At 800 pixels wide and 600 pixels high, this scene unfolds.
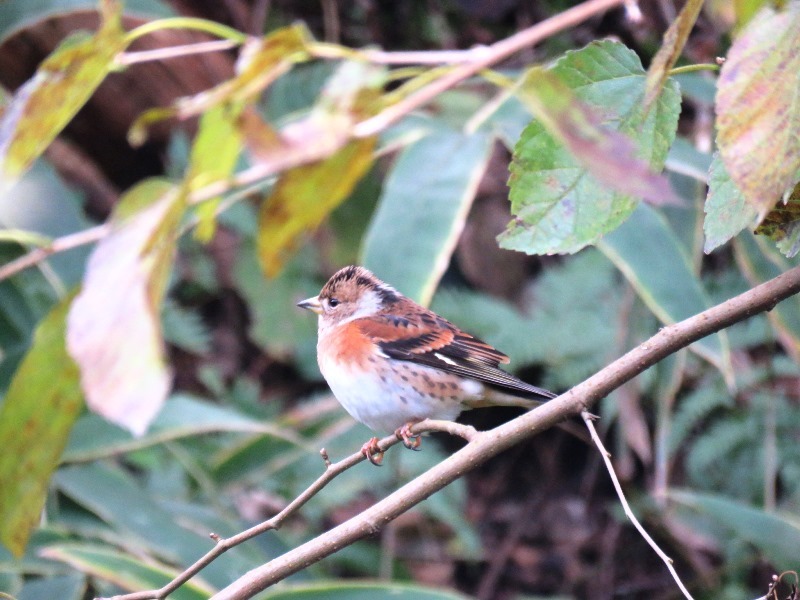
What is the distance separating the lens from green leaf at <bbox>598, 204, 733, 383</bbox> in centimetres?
290

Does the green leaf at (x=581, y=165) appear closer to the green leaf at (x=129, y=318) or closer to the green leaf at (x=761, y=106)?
the green leaf at (x=761, y=106)

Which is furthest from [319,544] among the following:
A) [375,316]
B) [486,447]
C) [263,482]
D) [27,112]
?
[263,482]

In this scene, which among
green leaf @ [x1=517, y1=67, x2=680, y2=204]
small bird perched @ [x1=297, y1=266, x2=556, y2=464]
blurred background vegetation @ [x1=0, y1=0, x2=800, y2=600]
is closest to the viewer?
green leaf @ [x1=517, y1=67, x2=680, y2=204]

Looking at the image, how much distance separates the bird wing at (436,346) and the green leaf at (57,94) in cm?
189

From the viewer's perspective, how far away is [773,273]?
3291 mm

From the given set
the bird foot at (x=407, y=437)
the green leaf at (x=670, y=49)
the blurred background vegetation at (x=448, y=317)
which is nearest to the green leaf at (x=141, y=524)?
the blurred background vegetation at (x=448, y=317)

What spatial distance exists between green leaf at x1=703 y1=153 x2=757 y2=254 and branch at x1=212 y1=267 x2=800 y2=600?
156 millimetres

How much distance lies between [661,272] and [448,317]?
1975 millimetres

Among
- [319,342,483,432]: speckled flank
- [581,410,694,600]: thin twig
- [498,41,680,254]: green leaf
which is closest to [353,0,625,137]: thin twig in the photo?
[498,41,680,254]: green leaf

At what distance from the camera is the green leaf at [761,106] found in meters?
0.93

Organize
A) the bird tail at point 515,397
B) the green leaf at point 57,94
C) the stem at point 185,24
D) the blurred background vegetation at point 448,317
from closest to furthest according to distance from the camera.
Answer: the green leaf at point 57,94, the stem at point 185,24, the bird tail at point 515,397, the blurred background vegetation at point 448,317

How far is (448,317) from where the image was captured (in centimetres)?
493

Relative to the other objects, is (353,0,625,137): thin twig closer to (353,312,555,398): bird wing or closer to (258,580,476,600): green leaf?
(353,312,555,398): bird wing

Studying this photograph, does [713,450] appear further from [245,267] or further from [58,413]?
[58,413]
